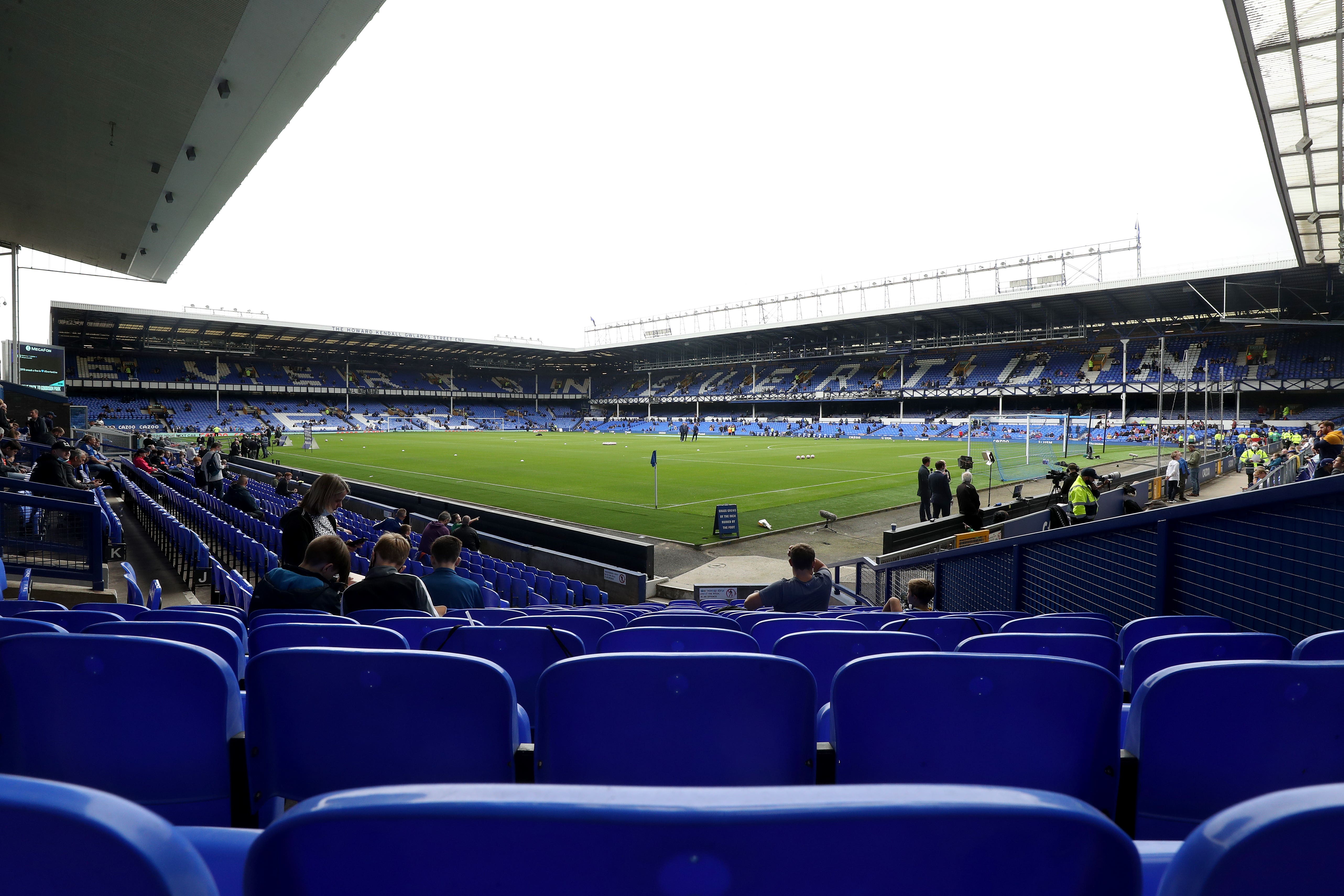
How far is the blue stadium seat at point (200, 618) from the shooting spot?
371 cm

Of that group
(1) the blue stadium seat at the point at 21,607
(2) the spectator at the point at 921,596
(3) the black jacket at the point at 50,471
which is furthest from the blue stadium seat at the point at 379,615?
(3) the black jacket at the point at 50,471

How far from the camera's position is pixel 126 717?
1.97 metres

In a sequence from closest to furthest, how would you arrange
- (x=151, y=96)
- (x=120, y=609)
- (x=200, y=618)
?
1. (x=200, y=618)
2. (x=120, y=609)
3. (x=151, y=96)

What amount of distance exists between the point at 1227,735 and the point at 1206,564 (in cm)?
456

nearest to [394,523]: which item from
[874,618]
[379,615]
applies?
[379,615]

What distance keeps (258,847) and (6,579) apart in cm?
1061

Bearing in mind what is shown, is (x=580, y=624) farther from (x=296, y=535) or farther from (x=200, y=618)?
(x=296, y=535)

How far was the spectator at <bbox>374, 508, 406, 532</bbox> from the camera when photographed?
1252 centimetres

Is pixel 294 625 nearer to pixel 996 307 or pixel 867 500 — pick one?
pixel 867 500

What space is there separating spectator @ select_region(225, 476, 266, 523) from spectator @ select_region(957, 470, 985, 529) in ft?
49.0

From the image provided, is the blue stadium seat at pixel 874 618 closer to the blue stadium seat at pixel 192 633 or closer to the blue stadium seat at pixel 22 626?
the blue stadium seat at pixel 192 633

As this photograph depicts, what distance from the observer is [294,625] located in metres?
2.75

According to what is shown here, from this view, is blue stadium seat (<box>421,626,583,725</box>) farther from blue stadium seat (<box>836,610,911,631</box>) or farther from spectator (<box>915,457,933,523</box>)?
spectator (<box>915,457,933,523</box>)

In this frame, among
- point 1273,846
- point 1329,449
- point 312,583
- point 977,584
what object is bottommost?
point 977,584
